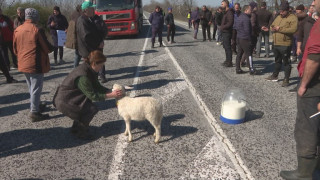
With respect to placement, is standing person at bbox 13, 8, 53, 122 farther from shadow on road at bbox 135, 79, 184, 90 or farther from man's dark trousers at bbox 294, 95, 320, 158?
man's dark trousers at bbox 294, 95, 320, 158

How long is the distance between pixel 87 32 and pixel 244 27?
436 centimetres

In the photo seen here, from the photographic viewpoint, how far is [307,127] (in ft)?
8.53

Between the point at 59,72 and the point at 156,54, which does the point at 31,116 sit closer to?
the point at 59,72

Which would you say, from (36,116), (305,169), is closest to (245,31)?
(305,169)

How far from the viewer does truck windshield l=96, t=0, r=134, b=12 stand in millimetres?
15883

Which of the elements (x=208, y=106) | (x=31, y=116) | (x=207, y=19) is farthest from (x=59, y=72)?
(x=207, y=19)

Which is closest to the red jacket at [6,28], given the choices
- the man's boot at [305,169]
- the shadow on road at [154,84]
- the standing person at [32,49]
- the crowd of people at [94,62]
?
the crowd of people at [94,62]

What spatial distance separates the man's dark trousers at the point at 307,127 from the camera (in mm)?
2549

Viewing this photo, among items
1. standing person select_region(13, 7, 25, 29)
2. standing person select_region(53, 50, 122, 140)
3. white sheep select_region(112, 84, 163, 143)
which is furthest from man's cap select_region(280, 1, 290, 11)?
standing person select_region(13, 7, 25, 29)

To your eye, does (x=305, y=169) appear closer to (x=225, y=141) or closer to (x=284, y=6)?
(x=225, y=141)

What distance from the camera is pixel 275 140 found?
376 cm

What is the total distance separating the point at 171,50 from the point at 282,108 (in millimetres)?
7751

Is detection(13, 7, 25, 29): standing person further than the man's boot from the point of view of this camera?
Yes

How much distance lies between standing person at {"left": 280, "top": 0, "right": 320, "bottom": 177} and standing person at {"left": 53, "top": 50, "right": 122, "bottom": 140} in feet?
7.65
